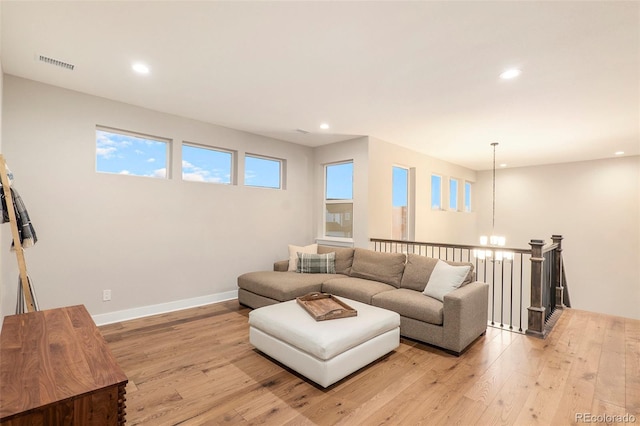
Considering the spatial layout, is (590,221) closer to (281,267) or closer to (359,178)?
(359,178)

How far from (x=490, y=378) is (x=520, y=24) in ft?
8.83

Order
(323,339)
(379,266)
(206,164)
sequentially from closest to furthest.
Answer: (323,339) → (379,266) → (206,164)

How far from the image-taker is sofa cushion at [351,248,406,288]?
156 inches

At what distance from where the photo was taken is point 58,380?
1168mm

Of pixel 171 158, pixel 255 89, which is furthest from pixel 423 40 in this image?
pixel 171 158

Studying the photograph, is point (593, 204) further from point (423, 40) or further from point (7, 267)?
point (7, 267)

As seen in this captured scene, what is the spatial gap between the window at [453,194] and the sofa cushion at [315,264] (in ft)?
13.8

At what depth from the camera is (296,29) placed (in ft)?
7.15

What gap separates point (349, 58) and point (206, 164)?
2.88 m

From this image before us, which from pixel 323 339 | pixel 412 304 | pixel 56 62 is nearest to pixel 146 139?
pixel 56 62

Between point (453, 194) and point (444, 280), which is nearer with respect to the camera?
point (444, 280)

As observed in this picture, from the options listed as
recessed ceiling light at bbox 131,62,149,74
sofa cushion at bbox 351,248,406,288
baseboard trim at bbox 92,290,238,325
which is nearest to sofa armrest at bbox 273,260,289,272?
baseboard trim at bbox 92,290,238,325

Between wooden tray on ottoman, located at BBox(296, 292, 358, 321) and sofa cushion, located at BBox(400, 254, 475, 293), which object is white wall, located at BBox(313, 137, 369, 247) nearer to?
sofa cushion, located at BBox(400, 254, 475, 293)

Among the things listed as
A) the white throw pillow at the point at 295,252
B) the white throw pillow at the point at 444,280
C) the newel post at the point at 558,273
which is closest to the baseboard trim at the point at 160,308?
the white throw pillow at the point at 295,252
